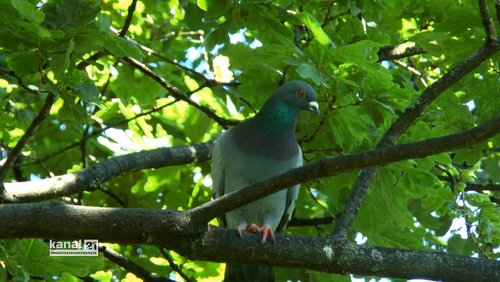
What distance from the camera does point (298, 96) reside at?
5.68 meters

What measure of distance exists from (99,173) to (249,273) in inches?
57.2

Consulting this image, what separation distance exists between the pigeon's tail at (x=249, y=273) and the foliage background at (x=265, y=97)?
0.30m

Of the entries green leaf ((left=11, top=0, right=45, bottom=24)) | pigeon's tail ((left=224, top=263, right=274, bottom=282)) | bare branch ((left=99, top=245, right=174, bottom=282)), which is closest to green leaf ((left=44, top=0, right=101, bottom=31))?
green leaf ((left=11, top=0, right=45, bottom=24))

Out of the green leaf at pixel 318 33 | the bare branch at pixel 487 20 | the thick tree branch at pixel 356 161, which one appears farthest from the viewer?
the green leaf at pixel 318 33

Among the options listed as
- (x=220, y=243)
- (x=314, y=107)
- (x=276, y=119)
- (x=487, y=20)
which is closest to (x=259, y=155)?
(x=276, y=119)

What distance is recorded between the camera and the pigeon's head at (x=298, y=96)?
545cm

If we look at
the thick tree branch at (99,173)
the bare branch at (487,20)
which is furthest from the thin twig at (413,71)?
the bare branch at (487,20)

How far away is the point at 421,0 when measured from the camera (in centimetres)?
630

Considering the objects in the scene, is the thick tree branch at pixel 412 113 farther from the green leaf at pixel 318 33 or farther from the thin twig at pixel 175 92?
the thin twig at pixel 175 92

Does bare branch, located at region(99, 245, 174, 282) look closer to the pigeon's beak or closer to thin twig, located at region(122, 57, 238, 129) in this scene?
thin twig, located at region(122, 57, 238, 129)

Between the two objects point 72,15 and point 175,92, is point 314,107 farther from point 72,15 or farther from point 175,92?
point 72,15

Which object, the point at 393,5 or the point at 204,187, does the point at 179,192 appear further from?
the point at 393,5

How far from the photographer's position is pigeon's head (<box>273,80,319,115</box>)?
17.9 ft

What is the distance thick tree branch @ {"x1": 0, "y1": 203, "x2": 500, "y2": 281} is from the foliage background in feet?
2.84
